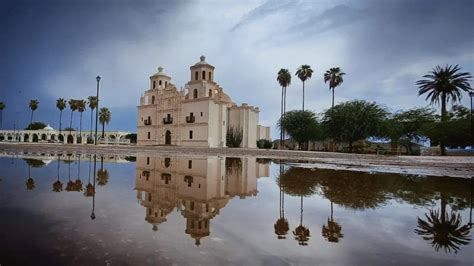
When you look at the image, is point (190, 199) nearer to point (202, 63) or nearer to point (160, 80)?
point (202, 63)

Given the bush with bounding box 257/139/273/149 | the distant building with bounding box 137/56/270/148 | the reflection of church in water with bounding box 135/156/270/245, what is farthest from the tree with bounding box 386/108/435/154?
the reflection of church in water with bounding box 135/156/270/245

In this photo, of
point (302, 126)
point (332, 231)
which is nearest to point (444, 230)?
point (332, 231)

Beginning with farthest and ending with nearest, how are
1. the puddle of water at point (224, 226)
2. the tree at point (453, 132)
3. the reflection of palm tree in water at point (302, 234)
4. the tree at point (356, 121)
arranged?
the tree at point (356, 121)
the tree at point (453, 132)
the reflection of palm tree in water at point (302, 234)
the puddle of water at point (224, 226)

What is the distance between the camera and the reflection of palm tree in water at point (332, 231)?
3.62m

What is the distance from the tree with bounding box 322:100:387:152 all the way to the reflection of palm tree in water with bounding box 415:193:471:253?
3888 centimetres

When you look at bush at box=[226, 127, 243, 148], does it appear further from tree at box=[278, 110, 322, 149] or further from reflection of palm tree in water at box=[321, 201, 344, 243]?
reflection of palm tree in water at box=[321, 201, 344, 243]

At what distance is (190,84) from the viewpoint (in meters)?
49.4

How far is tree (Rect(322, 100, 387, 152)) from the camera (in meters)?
41.6

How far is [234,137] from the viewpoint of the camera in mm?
49688

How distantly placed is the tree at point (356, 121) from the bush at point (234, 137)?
14.5 m

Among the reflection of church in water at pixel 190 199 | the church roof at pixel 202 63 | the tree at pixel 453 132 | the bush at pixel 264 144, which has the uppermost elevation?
the church roof at pixel 202 63

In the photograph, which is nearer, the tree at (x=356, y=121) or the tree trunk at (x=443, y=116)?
the tree trunk at (x=443, y=116)

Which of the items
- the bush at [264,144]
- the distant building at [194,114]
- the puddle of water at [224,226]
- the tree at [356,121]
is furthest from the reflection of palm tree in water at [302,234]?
the bush at [264,144]

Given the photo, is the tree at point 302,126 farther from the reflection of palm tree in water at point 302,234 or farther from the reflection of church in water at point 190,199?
the reflection of palm tree in water at point 302,234
